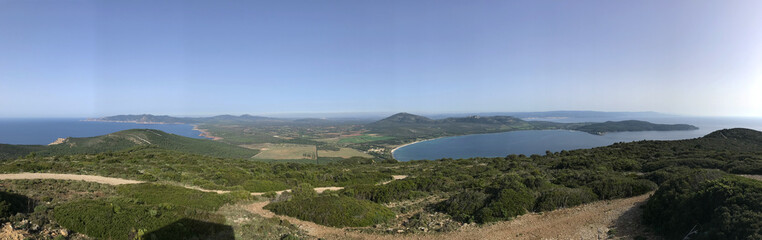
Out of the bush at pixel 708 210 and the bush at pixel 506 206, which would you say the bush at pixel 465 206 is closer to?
the bush at pixel 506 206

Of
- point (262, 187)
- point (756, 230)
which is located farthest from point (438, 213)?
point (262, 187)

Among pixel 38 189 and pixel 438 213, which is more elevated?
pixel 38 189

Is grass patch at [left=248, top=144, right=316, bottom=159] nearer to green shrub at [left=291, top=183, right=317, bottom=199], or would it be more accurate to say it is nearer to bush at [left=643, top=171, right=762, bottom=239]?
green shrub at [left=291, top=183, right=317, bottom=199]

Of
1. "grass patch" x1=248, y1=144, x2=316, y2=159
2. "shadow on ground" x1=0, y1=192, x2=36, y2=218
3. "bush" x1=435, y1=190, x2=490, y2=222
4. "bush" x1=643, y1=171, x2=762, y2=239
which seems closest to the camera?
"bush" x1=643, y1=171, x2=762, y2=239

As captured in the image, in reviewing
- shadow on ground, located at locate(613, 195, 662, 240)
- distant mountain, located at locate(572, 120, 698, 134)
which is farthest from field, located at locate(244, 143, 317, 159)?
distant mountain, located at locate(572, 120, 698, 134)

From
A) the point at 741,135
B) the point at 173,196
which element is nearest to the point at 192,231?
the point at 173,196

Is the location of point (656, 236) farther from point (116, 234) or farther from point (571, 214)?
point (116, 234)
